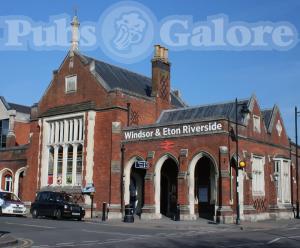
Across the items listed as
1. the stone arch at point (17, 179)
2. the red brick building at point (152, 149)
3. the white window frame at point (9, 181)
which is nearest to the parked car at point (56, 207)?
the red brick building at point (152, 149)

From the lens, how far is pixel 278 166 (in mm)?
38375

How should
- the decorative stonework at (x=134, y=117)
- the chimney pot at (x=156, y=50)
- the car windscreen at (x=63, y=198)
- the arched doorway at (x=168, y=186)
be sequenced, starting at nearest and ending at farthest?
the car windscreen at (x=63, y=198)
the arched doorway at (x=168, y=186)
the decorative stonework at (x=134, y=117)
the chimney pot at (x=156, y=50)

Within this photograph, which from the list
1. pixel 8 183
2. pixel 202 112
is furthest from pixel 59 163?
pixel 202 112

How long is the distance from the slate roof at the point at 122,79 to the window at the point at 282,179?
38.5 feet

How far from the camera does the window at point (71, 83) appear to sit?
129 feet

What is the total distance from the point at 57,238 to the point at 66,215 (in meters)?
12.8

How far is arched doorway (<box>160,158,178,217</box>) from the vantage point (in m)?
36.9

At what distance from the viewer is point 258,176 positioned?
35.4m

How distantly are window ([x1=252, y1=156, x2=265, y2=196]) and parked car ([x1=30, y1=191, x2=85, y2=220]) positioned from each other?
A: 1269cm

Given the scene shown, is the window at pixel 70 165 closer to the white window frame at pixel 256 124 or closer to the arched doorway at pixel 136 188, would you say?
the arched doorway at pixel 136 188

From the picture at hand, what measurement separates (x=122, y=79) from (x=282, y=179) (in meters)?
15.9

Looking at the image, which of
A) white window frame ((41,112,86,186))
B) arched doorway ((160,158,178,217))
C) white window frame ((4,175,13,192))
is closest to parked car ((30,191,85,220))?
white window frame ((41,112,86,186))

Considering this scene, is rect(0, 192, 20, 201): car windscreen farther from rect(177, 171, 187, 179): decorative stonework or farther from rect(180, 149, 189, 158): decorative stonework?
rect(180, 149, 189, 158): decorative stonework

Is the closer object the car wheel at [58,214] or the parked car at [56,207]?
the parked car at [56,207]
